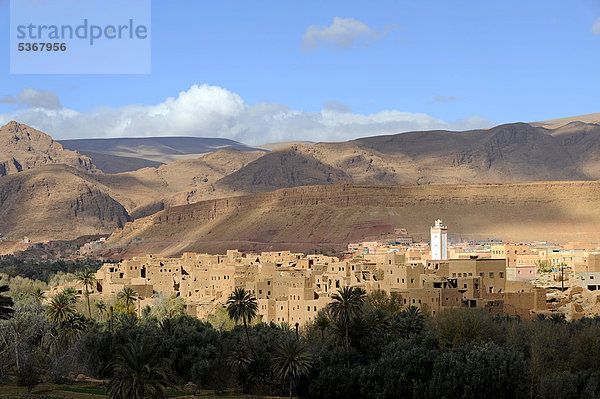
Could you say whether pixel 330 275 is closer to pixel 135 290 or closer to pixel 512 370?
pixel 135 290

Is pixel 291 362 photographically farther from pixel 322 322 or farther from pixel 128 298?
pixel 128 298

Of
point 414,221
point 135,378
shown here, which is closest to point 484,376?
point 135,378

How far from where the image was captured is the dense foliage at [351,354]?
48.9m

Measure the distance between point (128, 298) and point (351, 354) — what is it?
27.8 metres

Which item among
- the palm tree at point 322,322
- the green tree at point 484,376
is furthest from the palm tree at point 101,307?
the green tree at point 484,376

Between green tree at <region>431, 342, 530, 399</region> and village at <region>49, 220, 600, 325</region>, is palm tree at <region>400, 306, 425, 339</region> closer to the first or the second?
village at <region>49, 220, 600, 325</region>

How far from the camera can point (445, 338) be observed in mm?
54000

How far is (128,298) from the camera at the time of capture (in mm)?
75375

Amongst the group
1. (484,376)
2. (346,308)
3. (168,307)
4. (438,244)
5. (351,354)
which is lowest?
(484,376)

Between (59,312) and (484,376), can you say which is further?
(59,312)

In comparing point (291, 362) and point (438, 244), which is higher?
point (438, 244)

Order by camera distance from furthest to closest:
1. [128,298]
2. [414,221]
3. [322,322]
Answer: [414,221]
[128,298]
[322,322]

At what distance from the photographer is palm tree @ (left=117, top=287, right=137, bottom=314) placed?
75500 millimetres

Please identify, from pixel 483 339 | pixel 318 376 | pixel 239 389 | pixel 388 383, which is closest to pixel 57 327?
pixel 239 389
